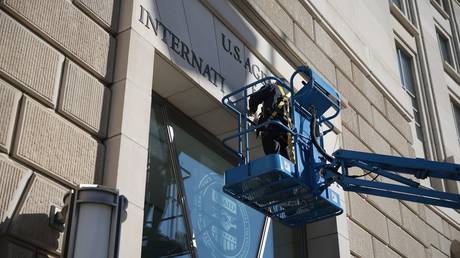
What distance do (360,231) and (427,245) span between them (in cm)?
372

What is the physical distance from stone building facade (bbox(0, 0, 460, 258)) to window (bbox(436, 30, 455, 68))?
9.38 metres

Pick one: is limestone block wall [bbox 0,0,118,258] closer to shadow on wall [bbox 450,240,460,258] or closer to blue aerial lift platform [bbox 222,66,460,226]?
blue aerial lift platform [bbox 222,66,460,226]

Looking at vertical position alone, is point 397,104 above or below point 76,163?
above

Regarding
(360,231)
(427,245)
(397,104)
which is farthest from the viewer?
(397,104)

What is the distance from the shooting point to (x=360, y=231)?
40.3 ft

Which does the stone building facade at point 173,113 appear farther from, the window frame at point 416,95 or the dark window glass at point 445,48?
the dark window glass at point 445,48

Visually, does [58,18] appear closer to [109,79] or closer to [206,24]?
[109,79]

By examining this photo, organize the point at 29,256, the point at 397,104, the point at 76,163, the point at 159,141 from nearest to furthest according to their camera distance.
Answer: the point at 29,256, the point at 76,163, the point at 159,141, the point at 397,104

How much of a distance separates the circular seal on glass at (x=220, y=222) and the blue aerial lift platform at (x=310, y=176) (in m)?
0.92

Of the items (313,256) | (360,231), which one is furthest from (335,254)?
(360,231)

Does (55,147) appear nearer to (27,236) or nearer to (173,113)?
(27,236)

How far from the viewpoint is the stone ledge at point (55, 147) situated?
21.2 feet


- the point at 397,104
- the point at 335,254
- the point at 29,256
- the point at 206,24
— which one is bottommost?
the point at 29,256

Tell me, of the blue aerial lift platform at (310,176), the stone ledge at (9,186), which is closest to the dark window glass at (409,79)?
the blue aerial lift platform at (310,176)
